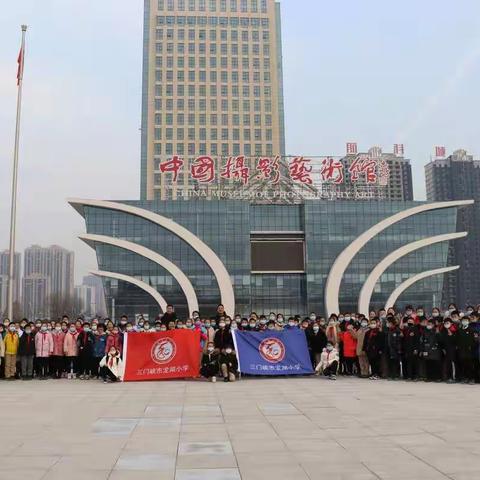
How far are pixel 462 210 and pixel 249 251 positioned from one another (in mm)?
51882

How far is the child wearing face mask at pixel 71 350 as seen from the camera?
15203 millimetres

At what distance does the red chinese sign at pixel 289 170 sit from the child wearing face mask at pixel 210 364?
34.4 meters

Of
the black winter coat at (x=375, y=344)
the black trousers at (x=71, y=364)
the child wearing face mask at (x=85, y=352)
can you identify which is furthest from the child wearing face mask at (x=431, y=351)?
the black trousers at (x=71, y=364)

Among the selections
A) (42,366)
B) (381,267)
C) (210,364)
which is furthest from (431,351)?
(381,267)

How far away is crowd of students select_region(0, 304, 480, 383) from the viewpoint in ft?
44.2

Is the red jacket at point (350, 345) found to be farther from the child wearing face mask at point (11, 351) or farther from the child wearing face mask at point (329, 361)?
the child wearing face mask at point (11, 351)

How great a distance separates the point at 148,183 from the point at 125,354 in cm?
6709

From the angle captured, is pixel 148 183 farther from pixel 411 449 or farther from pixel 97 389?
pixel 411 449

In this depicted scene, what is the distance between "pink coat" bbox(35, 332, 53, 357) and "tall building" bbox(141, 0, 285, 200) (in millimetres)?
64150

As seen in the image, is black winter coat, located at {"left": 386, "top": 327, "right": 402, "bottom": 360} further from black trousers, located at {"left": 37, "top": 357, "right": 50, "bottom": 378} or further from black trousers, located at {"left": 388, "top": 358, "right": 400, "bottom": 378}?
black trousers, located at {"left": 37, "top": 357, "right": 50, "bottom": 378}

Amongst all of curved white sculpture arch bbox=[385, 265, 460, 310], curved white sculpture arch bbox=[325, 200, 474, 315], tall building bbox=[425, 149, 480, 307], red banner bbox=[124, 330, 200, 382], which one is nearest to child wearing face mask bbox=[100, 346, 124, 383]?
red banner bbox=[124, 330, 200, 382]

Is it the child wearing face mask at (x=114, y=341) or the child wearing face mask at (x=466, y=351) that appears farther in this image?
the child wearing face mask at (x=114, y=341)

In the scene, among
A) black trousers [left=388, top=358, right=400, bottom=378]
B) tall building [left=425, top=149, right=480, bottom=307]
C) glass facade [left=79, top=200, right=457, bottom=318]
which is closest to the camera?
black trousers [left=388, top=358, right=400, bottom=378]

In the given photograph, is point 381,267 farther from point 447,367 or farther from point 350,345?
point 447,367
